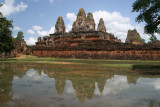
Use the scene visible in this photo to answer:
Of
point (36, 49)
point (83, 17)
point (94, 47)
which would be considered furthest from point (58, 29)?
point (94, 47)

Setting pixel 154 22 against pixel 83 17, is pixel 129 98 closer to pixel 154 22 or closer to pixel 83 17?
pixel 154 22

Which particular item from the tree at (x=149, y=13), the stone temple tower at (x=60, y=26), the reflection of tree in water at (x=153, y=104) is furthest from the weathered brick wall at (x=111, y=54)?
the stone temple tower at (x=60, y=26)

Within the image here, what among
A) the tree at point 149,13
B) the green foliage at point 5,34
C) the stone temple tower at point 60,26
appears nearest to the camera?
the tree at point 149,13

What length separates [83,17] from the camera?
48688 millimetres

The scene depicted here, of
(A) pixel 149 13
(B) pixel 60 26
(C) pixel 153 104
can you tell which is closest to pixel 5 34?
(A) pixel 149 13

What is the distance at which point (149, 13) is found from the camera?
11.5 m

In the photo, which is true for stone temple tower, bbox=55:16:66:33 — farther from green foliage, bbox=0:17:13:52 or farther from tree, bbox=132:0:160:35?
tree, bbox=132:0:160:35

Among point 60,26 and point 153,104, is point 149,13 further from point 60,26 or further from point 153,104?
point 60,26

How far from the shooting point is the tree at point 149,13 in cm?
1109

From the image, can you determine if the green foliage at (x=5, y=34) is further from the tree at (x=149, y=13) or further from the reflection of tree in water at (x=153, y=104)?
the reflection of tree in water at (x=153, y=104)

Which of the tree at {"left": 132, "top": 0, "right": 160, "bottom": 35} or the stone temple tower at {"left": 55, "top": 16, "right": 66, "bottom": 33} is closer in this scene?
the tree at {"left": 132, "top": 0, "right": 160, "bottom": 35}

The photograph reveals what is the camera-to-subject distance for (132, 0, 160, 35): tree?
11.1 meters

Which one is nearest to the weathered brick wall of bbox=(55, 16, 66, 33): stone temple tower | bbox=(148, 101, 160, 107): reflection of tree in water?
bbox=(148, 101, 160, 107): reflection of tree in water

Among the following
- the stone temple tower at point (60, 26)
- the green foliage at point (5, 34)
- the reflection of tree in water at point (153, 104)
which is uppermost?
the stone temple tower at point (60, 26)
